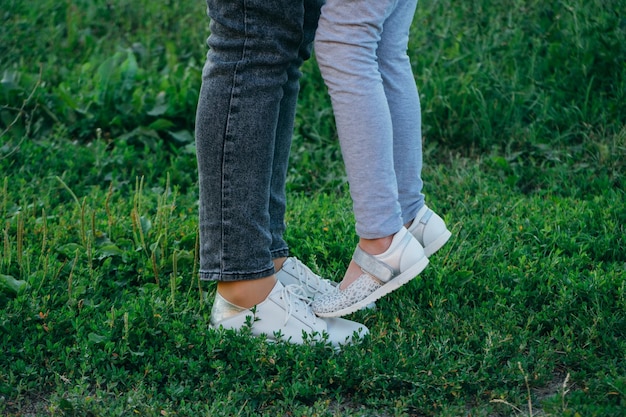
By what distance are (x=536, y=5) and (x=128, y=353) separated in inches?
122

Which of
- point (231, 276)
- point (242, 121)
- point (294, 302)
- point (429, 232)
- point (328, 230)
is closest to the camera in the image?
point (242, 121)

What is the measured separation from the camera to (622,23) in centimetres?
408

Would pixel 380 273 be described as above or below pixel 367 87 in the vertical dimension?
below

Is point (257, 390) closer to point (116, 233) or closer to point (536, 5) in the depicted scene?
point (116, 233)

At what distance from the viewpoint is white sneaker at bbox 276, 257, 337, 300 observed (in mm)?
2678

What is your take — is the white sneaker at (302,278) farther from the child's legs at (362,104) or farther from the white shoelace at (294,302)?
the child's legs at (362,104)

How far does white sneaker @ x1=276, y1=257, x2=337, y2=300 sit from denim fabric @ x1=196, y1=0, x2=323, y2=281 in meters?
0.23

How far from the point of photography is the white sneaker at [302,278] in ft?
8.79

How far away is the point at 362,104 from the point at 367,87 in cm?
5

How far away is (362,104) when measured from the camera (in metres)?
2.30

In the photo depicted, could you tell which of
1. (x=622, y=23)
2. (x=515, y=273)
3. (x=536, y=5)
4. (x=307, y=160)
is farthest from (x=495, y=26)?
(x=515, y=273)

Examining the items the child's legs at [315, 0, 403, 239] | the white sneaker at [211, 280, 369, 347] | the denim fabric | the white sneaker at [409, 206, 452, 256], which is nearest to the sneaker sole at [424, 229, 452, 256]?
the white sneaker at [409, 206, 452, 256]

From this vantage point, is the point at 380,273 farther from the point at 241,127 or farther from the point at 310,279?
the point at 241,127

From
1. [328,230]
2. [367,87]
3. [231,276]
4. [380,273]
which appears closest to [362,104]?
[367,87]
